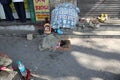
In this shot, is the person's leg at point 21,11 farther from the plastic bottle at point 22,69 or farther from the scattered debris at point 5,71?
the scattered debris at point 5,71

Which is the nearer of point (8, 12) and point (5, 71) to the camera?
point (5, 71)

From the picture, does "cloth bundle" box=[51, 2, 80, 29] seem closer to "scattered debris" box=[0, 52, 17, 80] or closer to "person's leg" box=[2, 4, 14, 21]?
"person's leg" box=[2, 4, 14, 21]

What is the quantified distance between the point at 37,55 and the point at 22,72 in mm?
1042

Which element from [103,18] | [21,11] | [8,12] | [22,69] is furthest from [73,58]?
[8,12]

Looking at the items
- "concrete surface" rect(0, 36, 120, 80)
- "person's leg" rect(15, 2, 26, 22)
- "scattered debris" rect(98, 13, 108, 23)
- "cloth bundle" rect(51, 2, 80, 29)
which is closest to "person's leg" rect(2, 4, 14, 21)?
"person's leg" rect(15, 2, 26, 22)

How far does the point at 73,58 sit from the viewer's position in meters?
7.51

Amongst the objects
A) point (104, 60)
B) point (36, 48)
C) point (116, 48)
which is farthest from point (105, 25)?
point (36, 48)

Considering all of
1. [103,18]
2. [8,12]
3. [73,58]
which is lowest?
[73,58]

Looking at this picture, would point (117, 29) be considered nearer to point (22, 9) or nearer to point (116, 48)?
point (116, 48)

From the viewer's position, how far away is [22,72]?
680 cm

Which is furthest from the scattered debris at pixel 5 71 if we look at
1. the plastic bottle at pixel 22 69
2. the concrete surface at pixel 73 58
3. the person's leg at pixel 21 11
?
the person's leg at pixel 21 11

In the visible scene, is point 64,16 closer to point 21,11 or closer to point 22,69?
point 21,11

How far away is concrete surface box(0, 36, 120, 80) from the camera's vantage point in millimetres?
6859

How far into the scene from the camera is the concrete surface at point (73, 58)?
6.86 m
